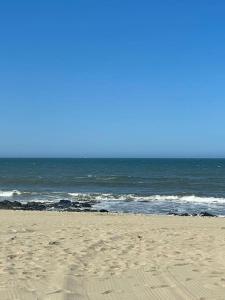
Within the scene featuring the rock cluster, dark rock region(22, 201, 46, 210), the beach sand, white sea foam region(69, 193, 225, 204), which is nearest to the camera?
the beach sand

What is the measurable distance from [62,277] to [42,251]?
86.4 inches

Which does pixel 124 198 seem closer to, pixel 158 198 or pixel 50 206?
pixel 158 198

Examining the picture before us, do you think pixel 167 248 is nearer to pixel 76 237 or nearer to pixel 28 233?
pixel 76 237

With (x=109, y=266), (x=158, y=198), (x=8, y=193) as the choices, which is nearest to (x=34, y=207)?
(x=158, y=198)

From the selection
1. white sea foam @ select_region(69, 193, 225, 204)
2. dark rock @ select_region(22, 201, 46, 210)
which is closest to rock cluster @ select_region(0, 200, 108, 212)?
dark rock @ select_region(22, 201, 46, 210)

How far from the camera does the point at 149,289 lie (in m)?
6.60

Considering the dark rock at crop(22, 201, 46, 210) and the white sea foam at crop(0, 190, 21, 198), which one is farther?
the white sea foam at crop(0, 190, 21, 198)

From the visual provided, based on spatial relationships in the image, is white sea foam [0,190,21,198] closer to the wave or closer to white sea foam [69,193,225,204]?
the wave

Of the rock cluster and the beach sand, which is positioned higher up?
the beach sand

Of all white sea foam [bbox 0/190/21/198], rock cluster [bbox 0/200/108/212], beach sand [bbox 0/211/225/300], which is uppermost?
beach sand [bbox 0/211/225/300]

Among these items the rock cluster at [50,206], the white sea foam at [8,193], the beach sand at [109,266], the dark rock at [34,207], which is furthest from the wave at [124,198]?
the beach sand at [109,266]

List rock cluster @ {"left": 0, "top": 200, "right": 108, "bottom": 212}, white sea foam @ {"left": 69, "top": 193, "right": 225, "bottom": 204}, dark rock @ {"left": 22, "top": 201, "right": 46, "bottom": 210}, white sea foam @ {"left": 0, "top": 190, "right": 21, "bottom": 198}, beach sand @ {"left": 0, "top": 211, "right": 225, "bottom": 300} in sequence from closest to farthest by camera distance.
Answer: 1. beach sand @ {"left": 0, "top": 211, "right": 225, "bottom": 300}
2. dark rock @ {"left": 22, "top": 201, "right": 46, "bottom": 210}
3. rock cluster @ {"left": 0, "top": 200, "right": 108, "bottom": 212}
4. white sea foam @ {"left": 69, "top": 193, "right": 225, "bottom": 204}
5. white sea foam @ {"left": 0, "top": 190, "right": 21, "bottom": 198}

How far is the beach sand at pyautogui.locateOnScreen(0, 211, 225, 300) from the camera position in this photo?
644 cm

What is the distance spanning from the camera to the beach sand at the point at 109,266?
6441 mm
